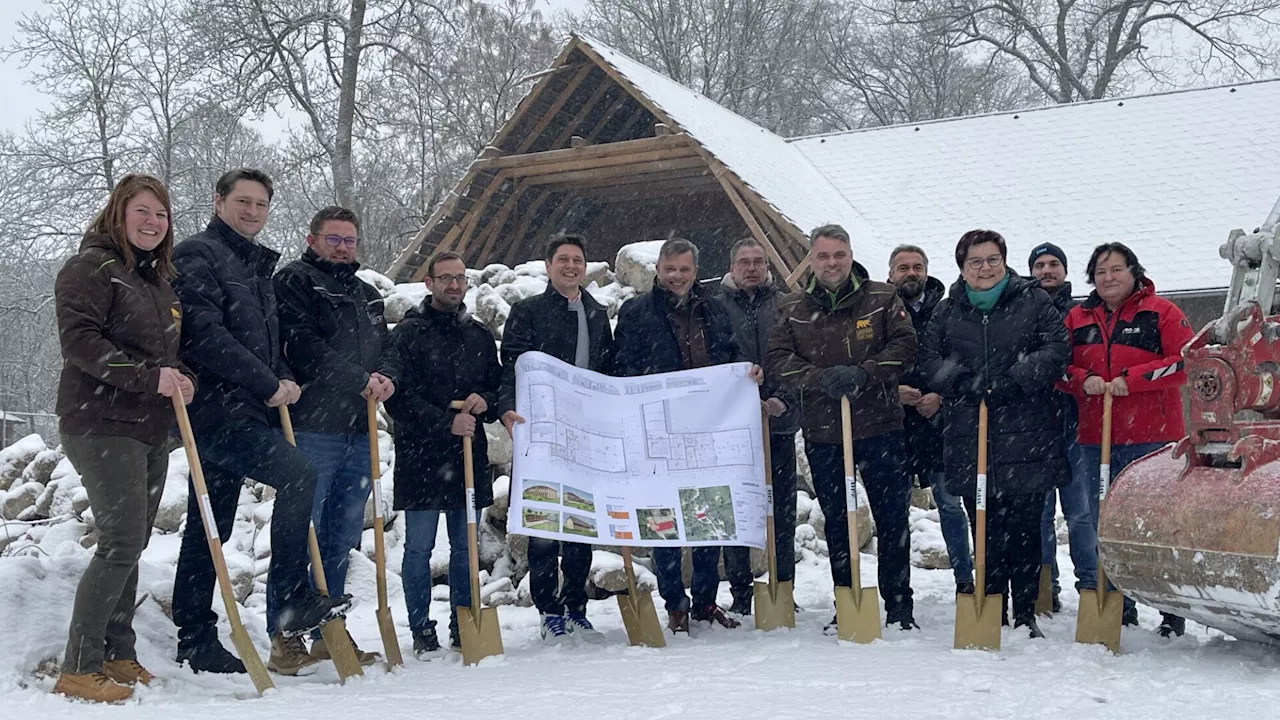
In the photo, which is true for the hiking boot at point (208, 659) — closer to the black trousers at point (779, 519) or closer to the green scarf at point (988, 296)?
the black trousers at point (779, 519)

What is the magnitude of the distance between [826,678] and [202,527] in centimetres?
266

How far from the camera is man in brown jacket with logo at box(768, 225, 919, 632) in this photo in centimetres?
543

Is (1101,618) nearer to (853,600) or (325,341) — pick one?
(853,600)

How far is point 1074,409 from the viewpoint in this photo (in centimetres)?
575

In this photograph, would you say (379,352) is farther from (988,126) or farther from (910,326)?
(988,126)

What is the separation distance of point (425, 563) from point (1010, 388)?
2.98 metres

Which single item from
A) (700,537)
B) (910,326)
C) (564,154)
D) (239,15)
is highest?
(239,15)

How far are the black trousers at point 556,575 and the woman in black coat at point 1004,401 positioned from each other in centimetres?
191

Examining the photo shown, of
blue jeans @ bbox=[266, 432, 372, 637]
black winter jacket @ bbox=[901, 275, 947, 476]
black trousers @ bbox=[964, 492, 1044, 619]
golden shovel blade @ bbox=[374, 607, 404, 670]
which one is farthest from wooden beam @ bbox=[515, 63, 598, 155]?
golden shovel blade @ bbox=[374, 607, 404, 670]

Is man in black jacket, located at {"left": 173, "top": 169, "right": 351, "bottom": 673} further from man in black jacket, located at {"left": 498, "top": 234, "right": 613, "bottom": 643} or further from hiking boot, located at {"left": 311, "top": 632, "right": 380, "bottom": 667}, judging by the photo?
man in black jacket, located at {"left": 498, "top": 234, "right": 613, "bottom": 643}

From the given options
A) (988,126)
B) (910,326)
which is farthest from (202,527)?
(988,126)

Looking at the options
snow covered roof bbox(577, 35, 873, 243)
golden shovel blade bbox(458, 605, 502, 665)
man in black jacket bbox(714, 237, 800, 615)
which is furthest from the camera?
snow covered roof bbox(577, 35, 873, 243)

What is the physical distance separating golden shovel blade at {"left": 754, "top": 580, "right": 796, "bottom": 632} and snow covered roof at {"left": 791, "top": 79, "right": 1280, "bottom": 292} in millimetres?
6675

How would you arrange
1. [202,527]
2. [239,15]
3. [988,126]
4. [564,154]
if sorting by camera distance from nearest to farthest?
1. [202,527]
2. [564,154]
3. [988,126]
4. [239,15]
